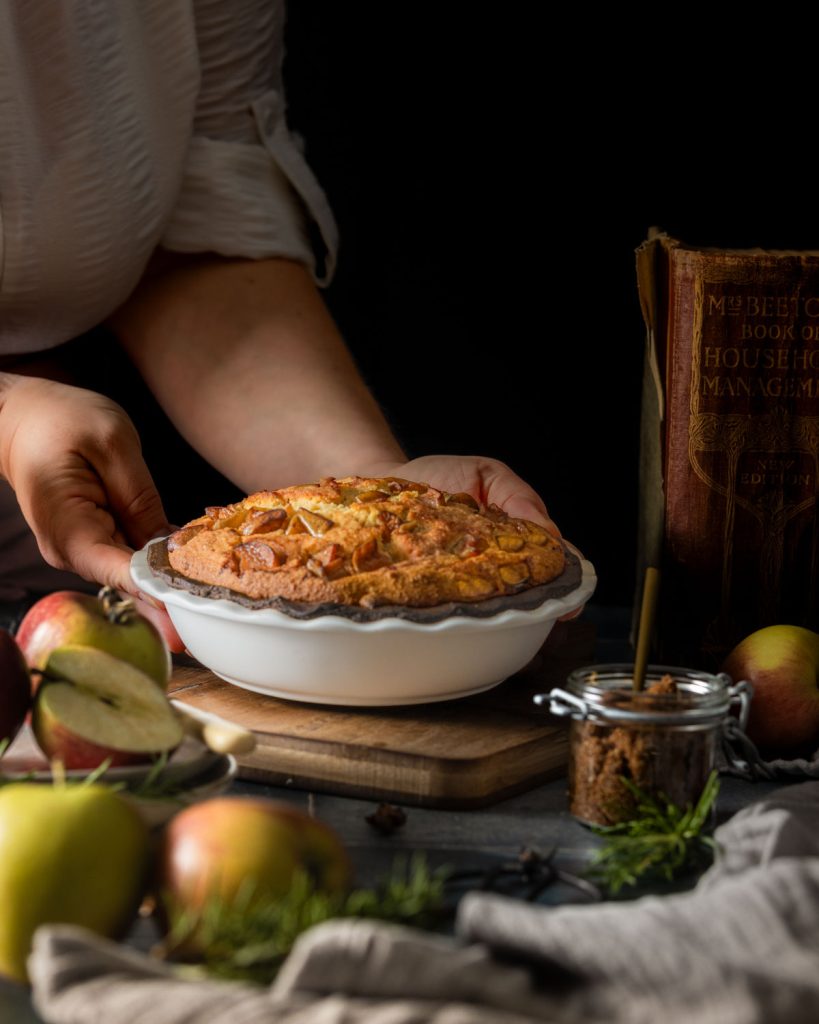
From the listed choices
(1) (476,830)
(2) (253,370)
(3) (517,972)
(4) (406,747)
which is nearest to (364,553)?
(4) (406,747)

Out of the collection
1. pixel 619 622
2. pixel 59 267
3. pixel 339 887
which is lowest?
pixel 619 622

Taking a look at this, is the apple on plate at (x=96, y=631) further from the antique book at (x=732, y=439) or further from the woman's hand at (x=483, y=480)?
the antique book at (x=732, y=439)

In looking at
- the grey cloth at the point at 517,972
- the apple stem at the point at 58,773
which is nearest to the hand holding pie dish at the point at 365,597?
the apple stem at the point at 58,773

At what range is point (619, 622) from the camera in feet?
7.75

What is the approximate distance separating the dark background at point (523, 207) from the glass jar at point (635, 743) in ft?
4.33

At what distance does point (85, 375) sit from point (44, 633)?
137cm

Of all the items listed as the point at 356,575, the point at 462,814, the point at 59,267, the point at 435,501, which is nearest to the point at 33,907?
the point at 462,814

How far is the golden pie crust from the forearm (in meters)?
0.43

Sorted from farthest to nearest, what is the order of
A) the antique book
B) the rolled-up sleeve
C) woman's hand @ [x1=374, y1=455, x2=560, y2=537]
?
the rolled-up sleeve < woman's hand @ [x1=374, y1=455, x2=560, y2=537] < the antique book

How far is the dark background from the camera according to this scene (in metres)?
2.24

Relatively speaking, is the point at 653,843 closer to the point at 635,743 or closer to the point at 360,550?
the point at 635,743

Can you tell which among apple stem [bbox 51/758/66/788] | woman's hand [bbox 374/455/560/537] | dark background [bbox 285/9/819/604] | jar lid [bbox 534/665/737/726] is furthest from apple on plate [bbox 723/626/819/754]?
dark background [bbox 285/9/819/604]

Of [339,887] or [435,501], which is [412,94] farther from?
[339,887]

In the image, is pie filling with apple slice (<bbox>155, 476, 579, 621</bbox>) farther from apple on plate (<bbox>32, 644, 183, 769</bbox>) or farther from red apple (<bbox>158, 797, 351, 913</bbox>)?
red apple (<bbox>158, 797, 351, 913</bbox>)
